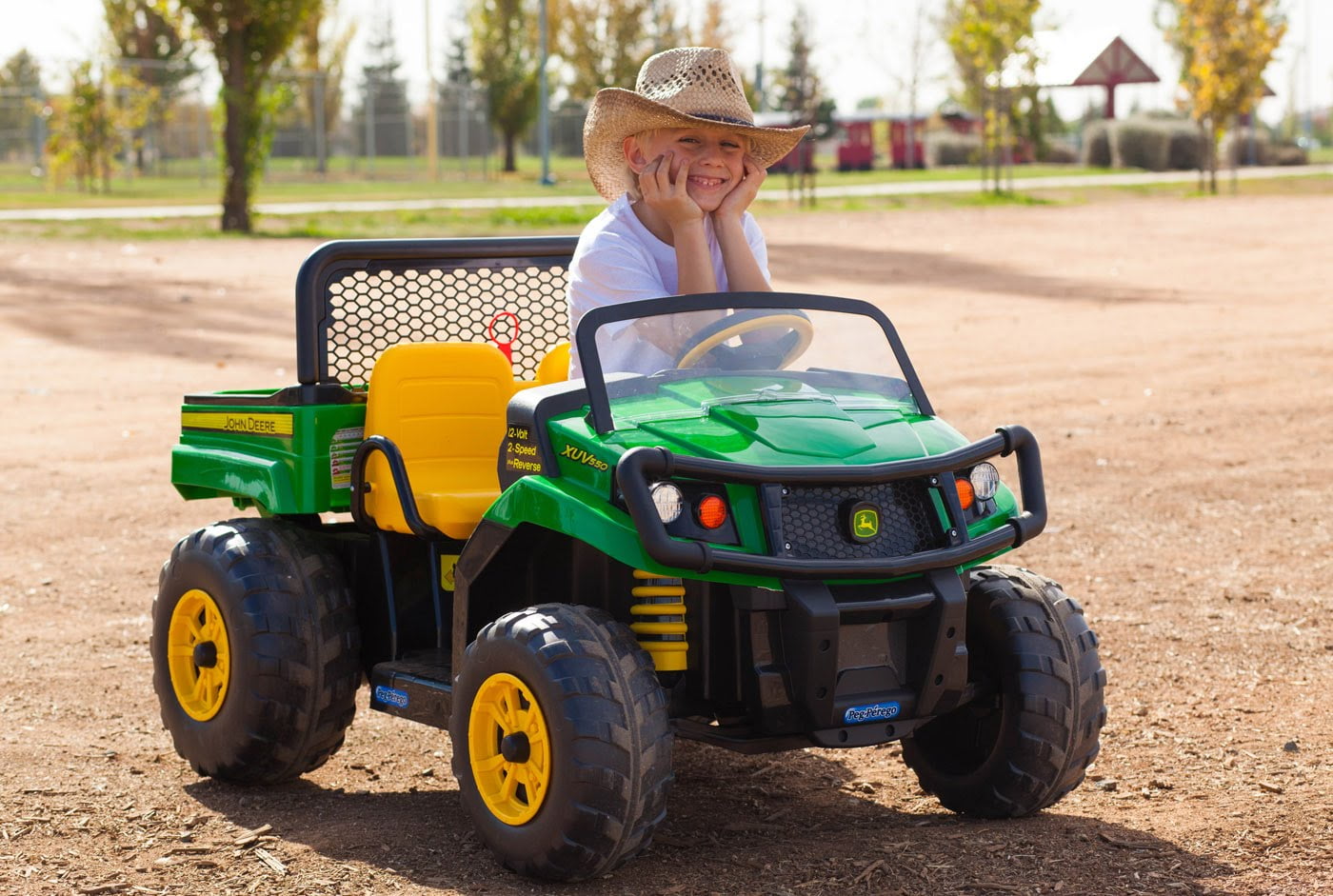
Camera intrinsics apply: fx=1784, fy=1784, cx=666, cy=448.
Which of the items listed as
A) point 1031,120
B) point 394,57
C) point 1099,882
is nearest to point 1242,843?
point 1099,882

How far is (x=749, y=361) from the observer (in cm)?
421

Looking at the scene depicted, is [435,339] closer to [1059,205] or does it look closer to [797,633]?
[797,633]

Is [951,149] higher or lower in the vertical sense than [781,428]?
higher

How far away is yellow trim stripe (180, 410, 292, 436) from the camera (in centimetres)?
476

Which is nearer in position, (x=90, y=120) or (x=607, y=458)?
(x=607, y=458)

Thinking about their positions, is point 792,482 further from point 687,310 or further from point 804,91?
point 804,91

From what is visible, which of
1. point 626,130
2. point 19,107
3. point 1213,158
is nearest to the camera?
point 626,130

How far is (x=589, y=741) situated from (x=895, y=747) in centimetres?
174

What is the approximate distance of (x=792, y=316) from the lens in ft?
13.9

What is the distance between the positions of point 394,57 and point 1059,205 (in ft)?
164

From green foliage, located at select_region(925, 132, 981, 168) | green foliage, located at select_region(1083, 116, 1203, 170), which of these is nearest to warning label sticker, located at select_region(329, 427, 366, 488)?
green foliage, located at select_region(1083, 116, 1203, 170)

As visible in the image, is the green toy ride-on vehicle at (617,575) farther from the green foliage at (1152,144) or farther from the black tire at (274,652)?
the green foliage at (1152,144)

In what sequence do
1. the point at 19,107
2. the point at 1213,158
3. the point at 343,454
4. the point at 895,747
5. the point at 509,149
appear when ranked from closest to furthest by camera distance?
1. the point at 343,454
2. the point at 895,747
3. the point at 1213,158
4. the point at 19,107
5. the point at 509,149

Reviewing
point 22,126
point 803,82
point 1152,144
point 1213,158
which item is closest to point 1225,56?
point 1213,158
